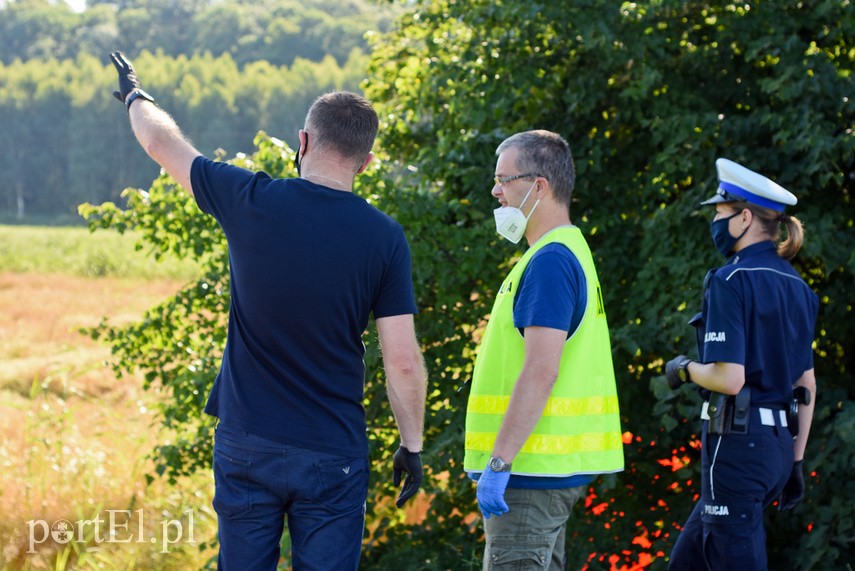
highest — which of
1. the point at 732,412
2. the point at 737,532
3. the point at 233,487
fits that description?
the point at 732,412

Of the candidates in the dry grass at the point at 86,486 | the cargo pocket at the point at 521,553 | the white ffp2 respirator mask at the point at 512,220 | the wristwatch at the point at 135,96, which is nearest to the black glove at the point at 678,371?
the white ffp2 respirator mask at the point at 512,220

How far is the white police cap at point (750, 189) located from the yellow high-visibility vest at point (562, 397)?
2.70ft

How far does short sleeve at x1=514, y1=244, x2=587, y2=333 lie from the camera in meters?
2.98

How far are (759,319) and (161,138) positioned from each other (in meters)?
2.06

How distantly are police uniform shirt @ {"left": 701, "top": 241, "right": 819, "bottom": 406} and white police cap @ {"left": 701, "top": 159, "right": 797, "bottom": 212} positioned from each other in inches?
6.5

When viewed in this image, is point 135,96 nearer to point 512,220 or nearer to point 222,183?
point 222,183

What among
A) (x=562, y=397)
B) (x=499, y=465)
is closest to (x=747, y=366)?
(x=562, y=397)

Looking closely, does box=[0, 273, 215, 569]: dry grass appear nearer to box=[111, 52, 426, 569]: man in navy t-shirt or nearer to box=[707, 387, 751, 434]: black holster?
box=[111, 52, 426, 569]: man in navy t-shirt

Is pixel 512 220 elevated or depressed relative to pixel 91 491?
elevated

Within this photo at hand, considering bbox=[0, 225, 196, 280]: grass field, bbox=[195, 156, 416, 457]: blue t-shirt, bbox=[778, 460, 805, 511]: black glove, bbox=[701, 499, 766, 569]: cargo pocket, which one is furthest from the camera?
bbox=[0, 225, 196, 280]: grass field

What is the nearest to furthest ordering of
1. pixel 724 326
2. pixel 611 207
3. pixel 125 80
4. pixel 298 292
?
pixel 298 292, pixel 125 80, pixel 724 326, pixel 611 207

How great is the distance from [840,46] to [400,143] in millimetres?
2602

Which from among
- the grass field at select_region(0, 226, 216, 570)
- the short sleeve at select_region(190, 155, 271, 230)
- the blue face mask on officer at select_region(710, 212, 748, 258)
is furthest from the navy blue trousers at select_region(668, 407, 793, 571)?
the grass field at select_region(0, 226, 216, 570)

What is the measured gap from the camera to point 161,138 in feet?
10.0
